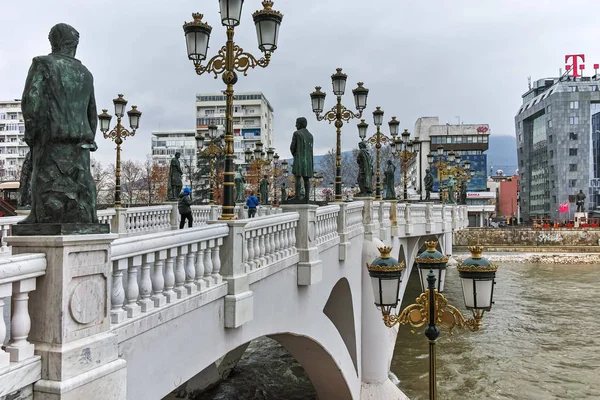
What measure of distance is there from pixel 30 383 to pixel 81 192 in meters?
1.39

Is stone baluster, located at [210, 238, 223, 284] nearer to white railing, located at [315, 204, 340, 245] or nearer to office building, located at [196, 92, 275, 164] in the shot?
white railing, located at [315, 204, 340, 245]

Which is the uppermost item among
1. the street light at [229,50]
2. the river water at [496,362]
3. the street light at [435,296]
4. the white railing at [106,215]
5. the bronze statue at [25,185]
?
the street light at [229,50]

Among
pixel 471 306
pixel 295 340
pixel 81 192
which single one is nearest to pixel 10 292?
pixel 81 192

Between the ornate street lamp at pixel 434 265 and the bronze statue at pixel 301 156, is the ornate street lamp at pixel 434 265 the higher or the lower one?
the lower one

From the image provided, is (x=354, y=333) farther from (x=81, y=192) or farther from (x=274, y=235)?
(x=81, y=192)

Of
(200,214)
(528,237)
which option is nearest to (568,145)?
(528,237)

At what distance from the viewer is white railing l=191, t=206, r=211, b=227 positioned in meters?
20.7

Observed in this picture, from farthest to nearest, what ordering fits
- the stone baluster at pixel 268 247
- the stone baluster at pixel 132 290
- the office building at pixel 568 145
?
the office building at pixel 568 145 → the stone baluster at pixel 268 247 → the stone baluster at pixel 132 290

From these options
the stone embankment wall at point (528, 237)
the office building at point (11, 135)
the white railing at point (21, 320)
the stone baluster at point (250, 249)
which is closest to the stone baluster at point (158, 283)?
the white railing at point (21, 320)

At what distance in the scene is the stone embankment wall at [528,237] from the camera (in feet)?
197

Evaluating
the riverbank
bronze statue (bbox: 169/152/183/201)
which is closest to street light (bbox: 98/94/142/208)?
bronze statue (bbox: 169/152/183/201)

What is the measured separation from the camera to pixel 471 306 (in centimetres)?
612

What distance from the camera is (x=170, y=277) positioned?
5.13 meters

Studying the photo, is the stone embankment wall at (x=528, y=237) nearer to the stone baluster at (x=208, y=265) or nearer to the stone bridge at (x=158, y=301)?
the stone bridge at (x=158, y=301)
